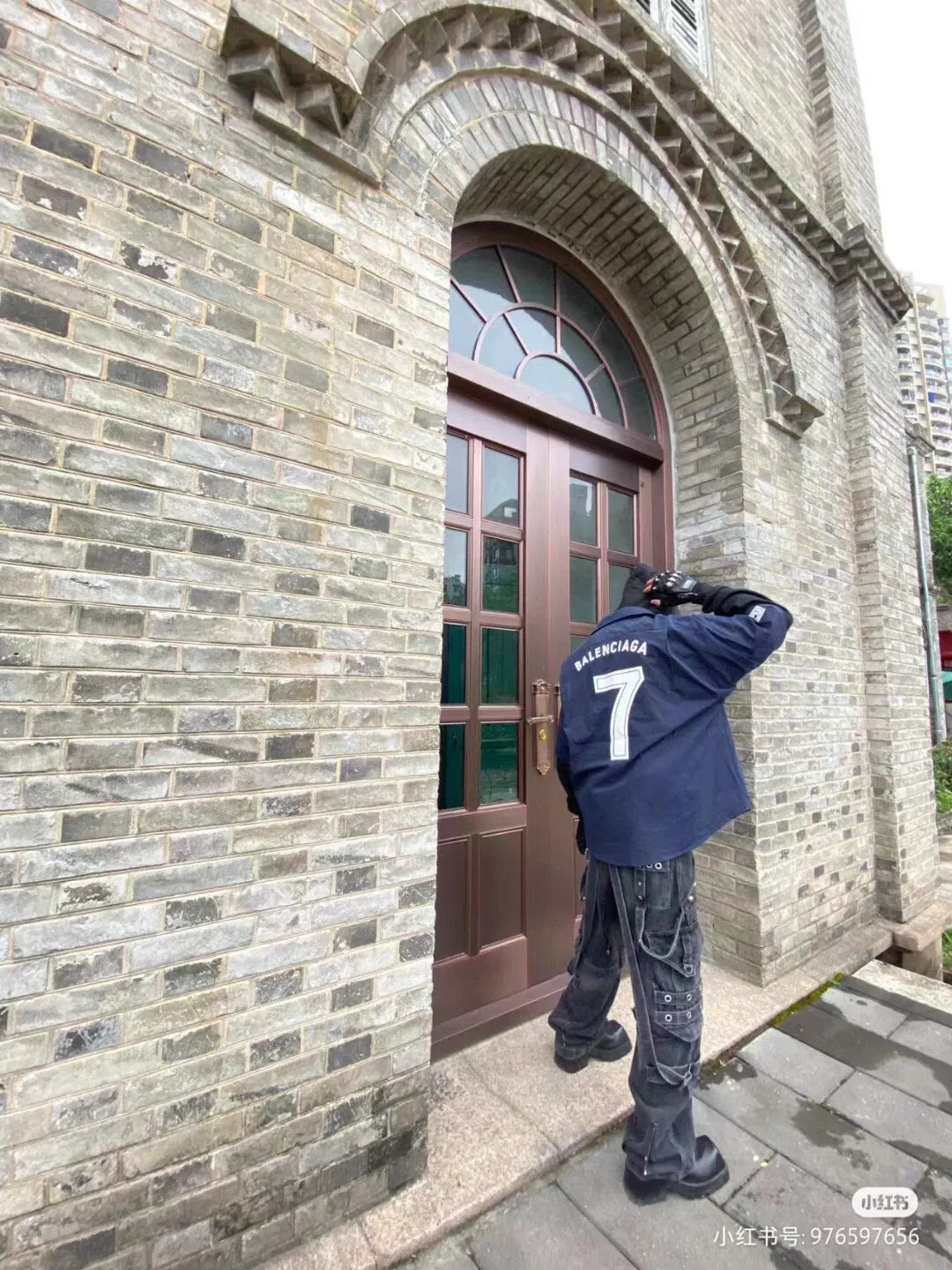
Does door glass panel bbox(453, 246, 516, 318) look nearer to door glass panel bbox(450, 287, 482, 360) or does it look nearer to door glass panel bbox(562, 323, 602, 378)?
door glass panel bbox(450, 287, 482, 360)

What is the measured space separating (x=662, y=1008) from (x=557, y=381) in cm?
296

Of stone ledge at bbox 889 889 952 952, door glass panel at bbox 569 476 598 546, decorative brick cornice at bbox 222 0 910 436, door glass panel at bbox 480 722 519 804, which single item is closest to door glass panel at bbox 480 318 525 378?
door glass panel at bbox 569 476 598 546

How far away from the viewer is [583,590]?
10.8 ft

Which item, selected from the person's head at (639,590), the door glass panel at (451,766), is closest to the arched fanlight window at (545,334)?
the person's head at (639,590)

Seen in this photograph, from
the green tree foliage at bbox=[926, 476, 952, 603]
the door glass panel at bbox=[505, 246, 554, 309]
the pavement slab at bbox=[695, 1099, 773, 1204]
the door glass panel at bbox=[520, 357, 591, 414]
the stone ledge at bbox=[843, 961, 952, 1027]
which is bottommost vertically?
the pavement slab at bbox=[695, 1099, 773, 1204]

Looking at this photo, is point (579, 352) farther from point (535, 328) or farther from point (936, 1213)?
point (936, 1213)

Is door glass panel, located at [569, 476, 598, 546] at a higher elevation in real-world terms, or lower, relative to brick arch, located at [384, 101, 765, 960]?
lower

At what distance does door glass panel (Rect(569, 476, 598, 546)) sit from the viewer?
3.28 meters

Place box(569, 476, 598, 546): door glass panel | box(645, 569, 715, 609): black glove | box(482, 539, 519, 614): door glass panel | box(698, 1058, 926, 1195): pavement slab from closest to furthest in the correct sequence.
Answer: box(698, 1058, 926, 1195): pavement slab
box(645, 569, 715, 609): black glove
box(482, 539, 519, 614): door glass panel
box(569, 476, 598, 546): door glass panel

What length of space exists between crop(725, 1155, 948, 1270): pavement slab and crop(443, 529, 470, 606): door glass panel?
230 centimetres

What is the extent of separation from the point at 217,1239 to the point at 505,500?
2.79 m

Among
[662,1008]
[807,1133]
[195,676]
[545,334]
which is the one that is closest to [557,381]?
[545,334]

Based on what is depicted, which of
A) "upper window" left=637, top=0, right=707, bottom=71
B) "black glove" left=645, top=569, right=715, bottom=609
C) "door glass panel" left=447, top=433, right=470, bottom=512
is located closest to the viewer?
"black glove" left=645, top=569, right=715, bottom=609

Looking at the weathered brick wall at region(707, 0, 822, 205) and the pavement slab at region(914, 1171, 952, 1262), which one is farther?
the weathered brick wall at region(707, 0, 822, 205)
